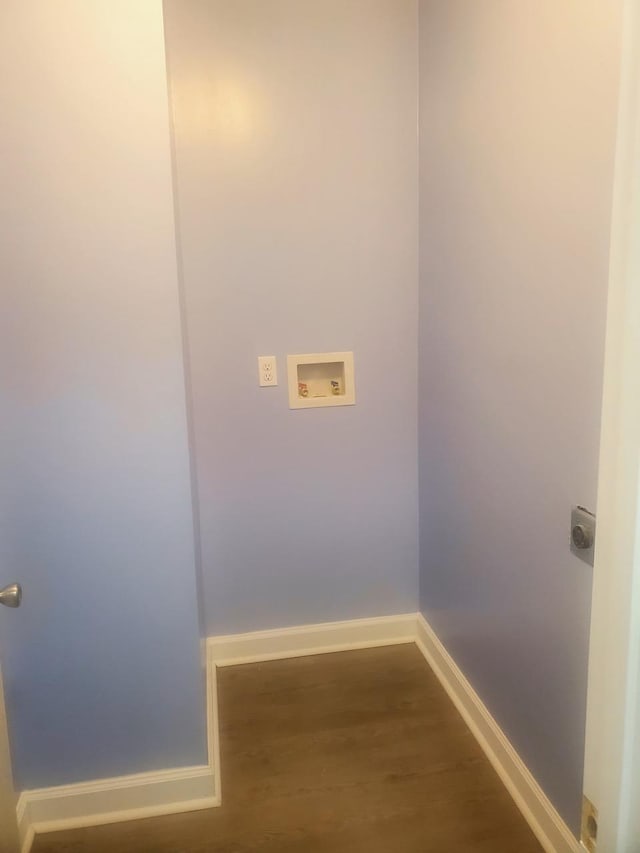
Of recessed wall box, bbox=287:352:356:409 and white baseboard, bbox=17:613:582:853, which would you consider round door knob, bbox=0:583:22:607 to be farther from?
recessed wall box, bbox=287:352:356:409

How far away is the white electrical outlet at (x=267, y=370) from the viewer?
2.48m

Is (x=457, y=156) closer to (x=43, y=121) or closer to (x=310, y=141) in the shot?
(x=310, y=141)

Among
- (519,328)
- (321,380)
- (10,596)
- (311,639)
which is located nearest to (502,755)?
(311,639)

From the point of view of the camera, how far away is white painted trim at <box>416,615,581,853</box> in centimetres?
174

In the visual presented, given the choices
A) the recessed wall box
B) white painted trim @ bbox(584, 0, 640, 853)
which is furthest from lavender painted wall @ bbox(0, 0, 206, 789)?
white painted trim @ bbox(584, 0, 640, 853)

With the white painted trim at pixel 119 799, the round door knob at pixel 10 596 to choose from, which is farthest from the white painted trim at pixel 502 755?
the round door knob at pixel 10 596

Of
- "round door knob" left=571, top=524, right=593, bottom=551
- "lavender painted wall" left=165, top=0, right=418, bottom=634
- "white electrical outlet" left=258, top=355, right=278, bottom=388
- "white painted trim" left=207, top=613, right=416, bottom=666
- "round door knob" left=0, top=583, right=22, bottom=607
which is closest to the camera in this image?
"round door knob" left=0, top=583, right=22, bottom=607

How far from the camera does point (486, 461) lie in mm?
2016

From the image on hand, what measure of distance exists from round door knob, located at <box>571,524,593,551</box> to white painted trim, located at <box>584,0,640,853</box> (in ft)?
1.86

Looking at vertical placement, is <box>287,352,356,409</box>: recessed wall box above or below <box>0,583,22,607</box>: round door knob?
above

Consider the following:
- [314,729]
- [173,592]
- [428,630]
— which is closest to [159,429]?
[173,592]

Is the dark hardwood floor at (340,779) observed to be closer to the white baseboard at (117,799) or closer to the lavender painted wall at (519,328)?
the white baseboard at (117,799)

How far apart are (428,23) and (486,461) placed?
1.51m

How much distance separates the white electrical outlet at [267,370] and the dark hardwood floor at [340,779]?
3.75ft
